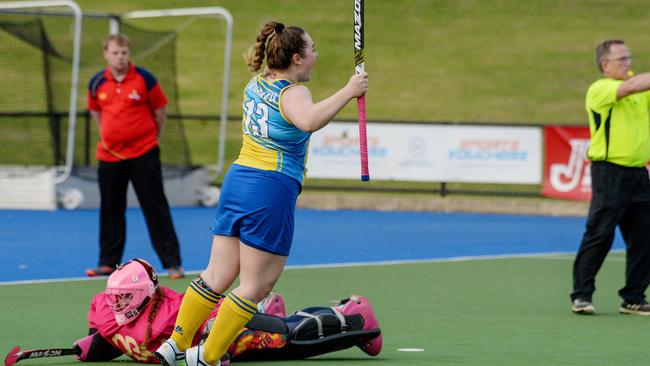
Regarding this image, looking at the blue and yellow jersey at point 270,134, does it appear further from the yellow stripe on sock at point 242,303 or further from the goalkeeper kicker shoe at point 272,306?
the goalkeeper kicker shoe at point 272,306

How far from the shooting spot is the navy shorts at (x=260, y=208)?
6.88m

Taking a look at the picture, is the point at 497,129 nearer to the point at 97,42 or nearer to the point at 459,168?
the point at 459,168

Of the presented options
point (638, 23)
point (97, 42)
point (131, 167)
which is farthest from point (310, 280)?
point (638, 23)

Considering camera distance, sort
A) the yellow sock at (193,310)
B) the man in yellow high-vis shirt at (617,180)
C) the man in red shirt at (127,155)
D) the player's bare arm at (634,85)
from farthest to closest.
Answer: the man in red shirt at (127,155) → the man in yellow high-vis shirt at (617,180) → the player's bare arm at (634,85) → the yellow sock at (193,310)

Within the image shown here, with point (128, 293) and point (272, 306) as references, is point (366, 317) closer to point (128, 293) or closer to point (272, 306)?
point (272, 306)

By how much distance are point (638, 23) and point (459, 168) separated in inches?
622

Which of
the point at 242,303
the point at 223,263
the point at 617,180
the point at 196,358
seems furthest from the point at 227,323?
the point at 617,180

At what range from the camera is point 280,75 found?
6.99m

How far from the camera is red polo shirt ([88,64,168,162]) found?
1245 cm

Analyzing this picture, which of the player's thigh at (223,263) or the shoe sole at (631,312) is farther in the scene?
the shoe sole at (631,312)

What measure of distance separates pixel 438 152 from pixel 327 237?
538 centimetres

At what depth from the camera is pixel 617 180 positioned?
10.0 meters

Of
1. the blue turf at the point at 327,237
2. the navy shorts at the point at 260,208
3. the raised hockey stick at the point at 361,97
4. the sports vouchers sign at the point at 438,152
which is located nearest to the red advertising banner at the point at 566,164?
the sports vouchers sign at the point at 438,152

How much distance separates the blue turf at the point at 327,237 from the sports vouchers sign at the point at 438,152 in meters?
0.77
